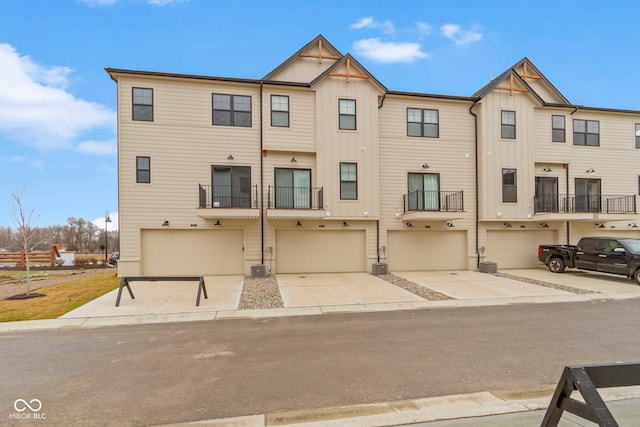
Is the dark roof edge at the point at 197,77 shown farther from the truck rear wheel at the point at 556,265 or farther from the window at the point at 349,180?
the truck rear wheel at the point at 556,265

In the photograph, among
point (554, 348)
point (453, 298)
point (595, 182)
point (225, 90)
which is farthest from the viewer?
point (595, 182)

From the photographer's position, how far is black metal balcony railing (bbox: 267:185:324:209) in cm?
1403

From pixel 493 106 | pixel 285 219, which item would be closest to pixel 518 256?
pixel 493 106

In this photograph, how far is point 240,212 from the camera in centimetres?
1309

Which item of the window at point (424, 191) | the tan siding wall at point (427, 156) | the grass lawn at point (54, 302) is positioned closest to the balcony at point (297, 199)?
the tan siding wall at point (427, 156)

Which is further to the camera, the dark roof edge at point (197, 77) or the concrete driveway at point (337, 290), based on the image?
the dark roof edge at point (197, 77)

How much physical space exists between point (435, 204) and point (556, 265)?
587cm

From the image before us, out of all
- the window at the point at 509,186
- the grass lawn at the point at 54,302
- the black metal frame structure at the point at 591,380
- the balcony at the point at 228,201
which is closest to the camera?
the black metal frame structure at the point at 591,380

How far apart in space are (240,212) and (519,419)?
11.3 meters

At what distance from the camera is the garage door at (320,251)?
47.5 ft

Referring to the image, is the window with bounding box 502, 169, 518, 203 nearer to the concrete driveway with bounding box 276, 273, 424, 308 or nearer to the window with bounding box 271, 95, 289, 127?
the concrete driveway with bounding box 276, 273, 424, 308

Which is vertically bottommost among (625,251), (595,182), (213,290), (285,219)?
(213,290)

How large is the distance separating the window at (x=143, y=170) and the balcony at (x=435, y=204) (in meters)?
11.2

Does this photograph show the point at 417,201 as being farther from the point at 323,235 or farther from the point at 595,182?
the point at 595,182
